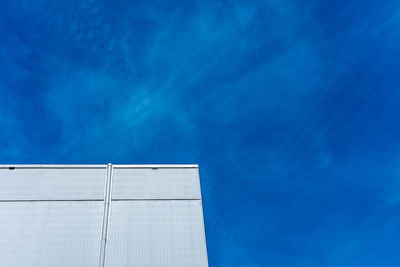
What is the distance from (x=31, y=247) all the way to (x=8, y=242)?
1.11 meters

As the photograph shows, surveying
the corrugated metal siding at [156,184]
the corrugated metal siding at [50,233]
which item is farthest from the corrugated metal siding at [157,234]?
the corrugated metal siding at [50,233]

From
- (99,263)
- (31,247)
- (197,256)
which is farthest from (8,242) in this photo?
(197,256)

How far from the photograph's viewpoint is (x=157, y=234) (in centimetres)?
1638

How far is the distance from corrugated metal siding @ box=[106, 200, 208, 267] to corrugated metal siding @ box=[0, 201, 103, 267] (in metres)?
0.90

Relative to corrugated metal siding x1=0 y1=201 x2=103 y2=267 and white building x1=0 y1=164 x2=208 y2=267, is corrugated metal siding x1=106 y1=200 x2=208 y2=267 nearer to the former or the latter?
white building x1=0 y1=164 x2=208 y2=267

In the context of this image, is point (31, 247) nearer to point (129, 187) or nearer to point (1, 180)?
point (1, 180)

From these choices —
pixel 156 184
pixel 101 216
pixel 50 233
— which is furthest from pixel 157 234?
pixel 50 233

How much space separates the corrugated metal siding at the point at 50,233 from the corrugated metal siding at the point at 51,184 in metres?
0.36

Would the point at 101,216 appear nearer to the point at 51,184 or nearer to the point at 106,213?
the point at 106,213

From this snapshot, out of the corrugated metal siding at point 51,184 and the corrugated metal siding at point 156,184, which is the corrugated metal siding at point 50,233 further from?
the corrugated metal siding at point 156,184

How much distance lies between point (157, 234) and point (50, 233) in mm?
5023

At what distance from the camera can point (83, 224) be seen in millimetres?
16344

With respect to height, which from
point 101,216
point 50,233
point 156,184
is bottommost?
point 50,233

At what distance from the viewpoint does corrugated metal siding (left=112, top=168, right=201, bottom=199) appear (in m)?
17.5
